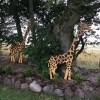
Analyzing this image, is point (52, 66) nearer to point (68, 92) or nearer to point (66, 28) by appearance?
point (68, 92)

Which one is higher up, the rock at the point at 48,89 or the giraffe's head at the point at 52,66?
the giraffe's head at the point at 52,66

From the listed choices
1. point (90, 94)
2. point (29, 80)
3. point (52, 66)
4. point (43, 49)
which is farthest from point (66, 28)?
point (90, 94)

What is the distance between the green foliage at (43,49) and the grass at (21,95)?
87 cm

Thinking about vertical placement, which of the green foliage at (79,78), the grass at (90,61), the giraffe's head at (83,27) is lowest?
the green foliage at (79,78)

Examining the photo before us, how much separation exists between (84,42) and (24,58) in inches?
91.0

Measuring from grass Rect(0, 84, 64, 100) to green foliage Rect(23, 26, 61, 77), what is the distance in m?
0.87

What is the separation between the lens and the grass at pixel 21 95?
28.1 ft

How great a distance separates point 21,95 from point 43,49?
160cm

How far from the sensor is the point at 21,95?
28.6ft

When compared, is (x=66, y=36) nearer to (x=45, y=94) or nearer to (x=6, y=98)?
(x=45, y=94)

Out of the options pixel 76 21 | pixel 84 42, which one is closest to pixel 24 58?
pixel 84 42

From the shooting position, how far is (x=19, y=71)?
9.90m

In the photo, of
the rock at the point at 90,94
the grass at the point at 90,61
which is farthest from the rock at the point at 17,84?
the grass at the point at 90,61

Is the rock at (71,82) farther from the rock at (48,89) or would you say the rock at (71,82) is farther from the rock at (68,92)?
the rock at (48,89)
